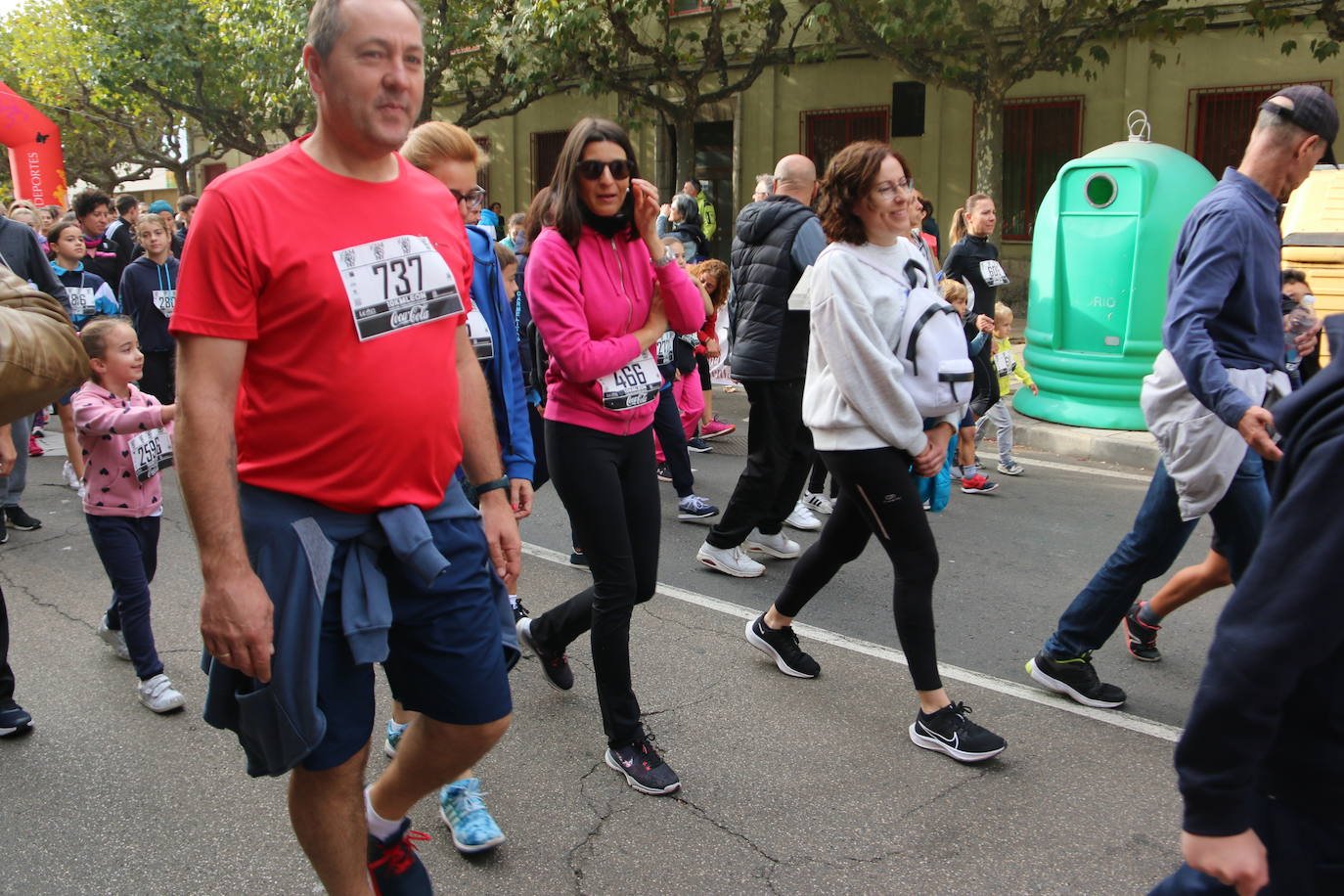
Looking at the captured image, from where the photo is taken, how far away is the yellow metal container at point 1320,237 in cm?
673

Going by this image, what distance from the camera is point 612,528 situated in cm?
342

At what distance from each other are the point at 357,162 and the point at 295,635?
2.98 feet

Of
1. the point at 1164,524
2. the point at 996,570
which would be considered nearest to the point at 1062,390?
the point at 996,570

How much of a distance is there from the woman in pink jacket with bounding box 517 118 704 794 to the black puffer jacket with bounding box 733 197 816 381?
6.74ft

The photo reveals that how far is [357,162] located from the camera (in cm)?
224

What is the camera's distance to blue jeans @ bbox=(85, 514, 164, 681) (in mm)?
4152

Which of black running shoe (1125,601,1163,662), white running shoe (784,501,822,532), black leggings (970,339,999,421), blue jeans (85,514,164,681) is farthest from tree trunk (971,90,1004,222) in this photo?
blue jeans (85,514,164,681)

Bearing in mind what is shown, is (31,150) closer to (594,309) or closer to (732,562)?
(732,562)

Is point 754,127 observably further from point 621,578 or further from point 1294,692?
point 1294,692

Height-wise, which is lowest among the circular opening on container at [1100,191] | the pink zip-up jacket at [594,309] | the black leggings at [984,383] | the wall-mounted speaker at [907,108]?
the black leggings at [984,383]

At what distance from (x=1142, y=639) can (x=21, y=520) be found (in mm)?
5925

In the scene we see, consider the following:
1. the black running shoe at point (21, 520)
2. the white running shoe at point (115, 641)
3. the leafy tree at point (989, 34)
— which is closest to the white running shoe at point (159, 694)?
the white running shoe at point (115, 641)

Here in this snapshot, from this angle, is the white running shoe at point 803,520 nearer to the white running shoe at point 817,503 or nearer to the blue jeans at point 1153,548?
the white running shoe at point 817,503

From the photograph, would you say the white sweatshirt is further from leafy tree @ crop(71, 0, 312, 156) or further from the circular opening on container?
leafy tree @ crop(71, 0, 312, 156)
